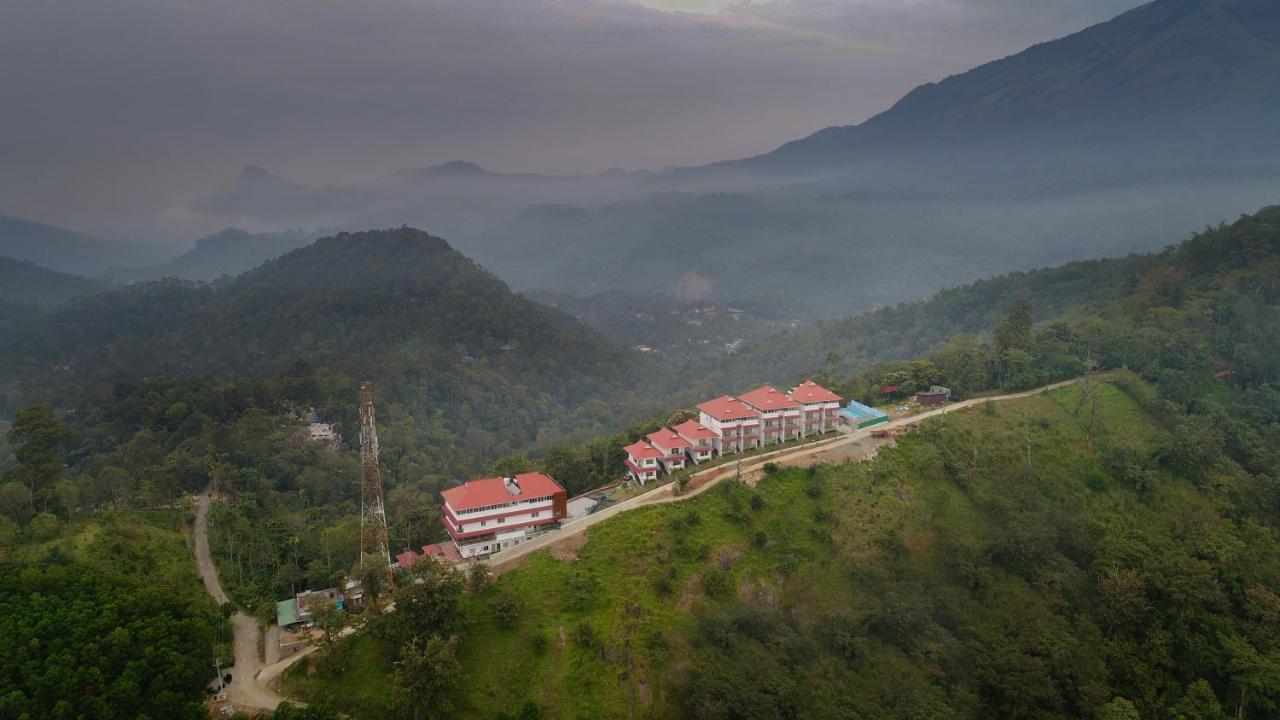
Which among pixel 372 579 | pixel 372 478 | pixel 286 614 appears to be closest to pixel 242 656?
pixel 286 614

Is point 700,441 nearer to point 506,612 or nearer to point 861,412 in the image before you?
point 861,412

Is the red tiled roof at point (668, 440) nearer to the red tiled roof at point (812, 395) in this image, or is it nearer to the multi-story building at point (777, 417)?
the multi-story building at point (777, 417)

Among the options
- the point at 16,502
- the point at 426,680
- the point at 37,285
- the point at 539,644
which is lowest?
the point at 539,644

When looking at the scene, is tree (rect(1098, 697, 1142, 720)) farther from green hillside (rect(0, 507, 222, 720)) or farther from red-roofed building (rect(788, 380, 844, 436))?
green hillside (rect(0, 507, 222, 720))

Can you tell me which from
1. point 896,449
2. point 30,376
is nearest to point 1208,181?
point 896,449

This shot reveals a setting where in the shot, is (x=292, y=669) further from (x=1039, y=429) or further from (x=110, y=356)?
(x=110, y=356)

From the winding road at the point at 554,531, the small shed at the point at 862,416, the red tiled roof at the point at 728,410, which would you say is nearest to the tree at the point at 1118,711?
the winding road at the point at 554,531
